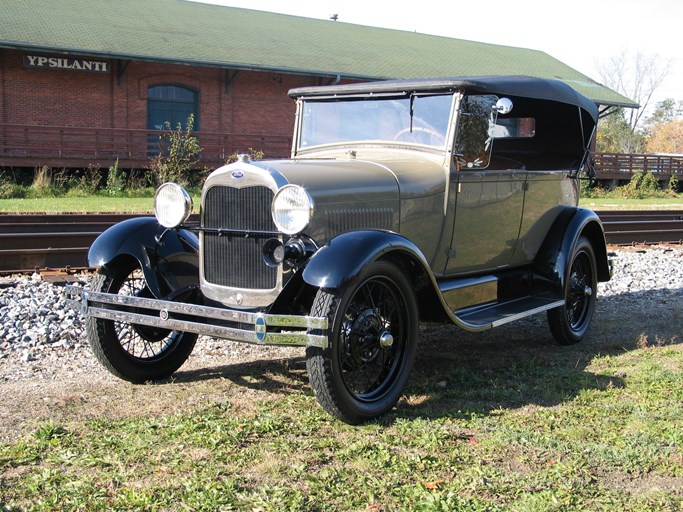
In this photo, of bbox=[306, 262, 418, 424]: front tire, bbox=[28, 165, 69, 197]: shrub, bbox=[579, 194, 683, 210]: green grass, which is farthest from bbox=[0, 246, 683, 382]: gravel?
bbox=[579, 194, 683, 210]: green grass

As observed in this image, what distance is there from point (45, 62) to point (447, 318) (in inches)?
820

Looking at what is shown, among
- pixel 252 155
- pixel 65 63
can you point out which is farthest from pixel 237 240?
pixel 65 63

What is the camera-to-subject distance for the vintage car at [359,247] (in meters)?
4.38

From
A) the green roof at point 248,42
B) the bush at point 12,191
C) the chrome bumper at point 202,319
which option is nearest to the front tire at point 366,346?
the chrome bumper at point 202,319

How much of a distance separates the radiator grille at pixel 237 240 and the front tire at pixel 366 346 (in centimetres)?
61

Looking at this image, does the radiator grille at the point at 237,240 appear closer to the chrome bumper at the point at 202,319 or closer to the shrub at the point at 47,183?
the chrome bumper at the point at 202,319

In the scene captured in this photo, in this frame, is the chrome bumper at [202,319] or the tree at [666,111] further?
the tree at [666,111]

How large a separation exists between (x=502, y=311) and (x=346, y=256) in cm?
201

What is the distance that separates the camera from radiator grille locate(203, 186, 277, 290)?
469 cm

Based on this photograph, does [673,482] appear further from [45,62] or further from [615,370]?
[45,62]

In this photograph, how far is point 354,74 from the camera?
26.3 m

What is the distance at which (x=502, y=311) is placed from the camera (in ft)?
19.0

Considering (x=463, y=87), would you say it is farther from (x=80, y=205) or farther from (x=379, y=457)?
(x=80, y=205)

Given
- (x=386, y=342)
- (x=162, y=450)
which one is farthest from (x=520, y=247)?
(x=162, y=450)
